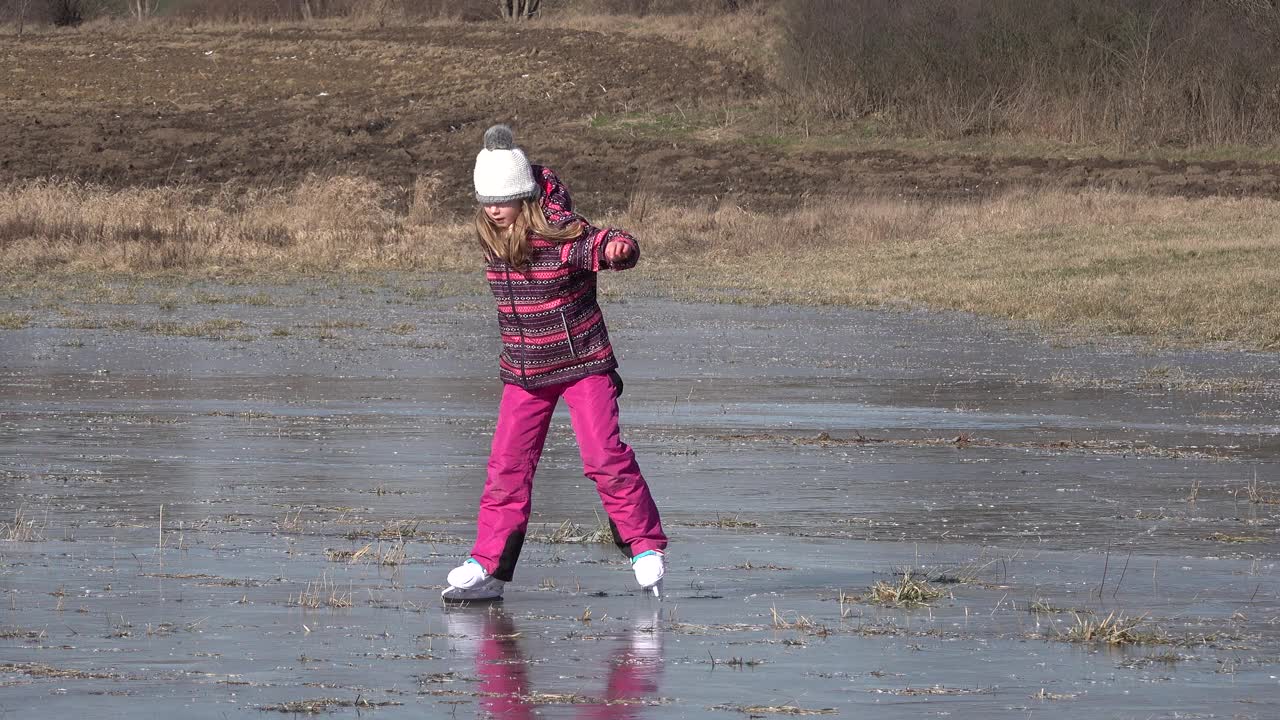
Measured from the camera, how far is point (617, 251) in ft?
24.0

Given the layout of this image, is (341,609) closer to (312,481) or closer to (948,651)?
(948,651)

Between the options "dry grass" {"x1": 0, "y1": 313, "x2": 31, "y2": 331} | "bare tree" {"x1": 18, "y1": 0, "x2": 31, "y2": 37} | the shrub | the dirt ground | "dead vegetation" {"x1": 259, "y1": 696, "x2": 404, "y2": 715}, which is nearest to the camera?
"dead vegetation" {"x1": 259, "y1": 696, "x2": 404, "y2": 715}

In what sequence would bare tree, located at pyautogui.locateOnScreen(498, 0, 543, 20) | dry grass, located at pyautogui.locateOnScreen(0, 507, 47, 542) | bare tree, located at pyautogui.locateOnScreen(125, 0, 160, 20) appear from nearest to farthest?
dry grass, located at pyautogui.locateOnScreen(0, 507, 47, 542), bare tree, located at pyautogui.locateOnScreen(125, 0, 160, 20), bare tree, located at pyautogui.locateOnScreen(498, 0, 543, 20)

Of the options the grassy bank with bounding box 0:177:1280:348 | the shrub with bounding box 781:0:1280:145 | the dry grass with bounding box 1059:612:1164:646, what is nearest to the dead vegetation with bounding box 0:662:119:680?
the dry grass with bounding box 1059:612:1164:646

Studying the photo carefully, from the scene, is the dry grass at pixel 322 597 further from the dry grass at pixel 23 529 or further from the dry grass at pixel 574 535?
the dry grass at pixel 23 529

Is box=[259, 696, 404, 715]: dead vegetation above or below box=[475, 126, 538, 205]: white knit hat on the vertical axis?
below

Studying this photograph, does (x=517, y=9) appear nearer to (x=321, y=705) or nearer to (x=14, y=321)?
(x=14, y=321)

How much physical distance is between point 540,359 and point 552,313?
17 cm

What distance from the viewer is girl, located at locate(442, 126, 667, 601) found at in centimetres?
749

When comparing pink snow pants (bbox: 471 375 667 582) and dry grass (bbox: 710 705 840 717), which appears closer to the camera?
dry grass (bbox: 710 705 840 717)

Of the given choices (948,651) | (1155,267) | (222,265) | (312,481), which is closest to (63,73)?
(222,265)

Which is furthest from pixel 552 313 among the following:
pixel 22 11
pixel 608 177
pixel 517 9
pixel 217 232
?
pixel 517 9

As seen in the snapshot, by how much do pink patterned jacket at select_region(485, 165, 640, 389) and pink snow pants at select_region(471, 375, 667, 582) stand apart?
63 mm

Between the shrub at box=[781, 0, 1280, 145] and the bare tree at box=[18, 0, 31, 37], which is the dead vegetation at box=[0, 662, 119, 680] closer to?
the shrub at box=[781, 0, 1280, 145]
